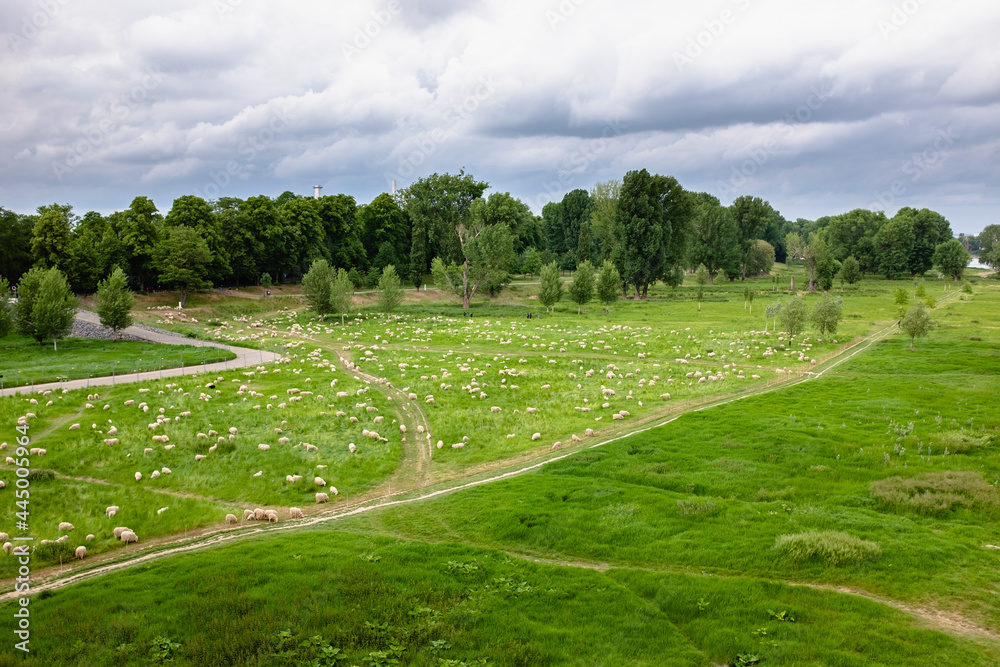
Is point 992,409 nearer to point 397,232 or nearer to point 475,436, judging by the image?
point 475,436

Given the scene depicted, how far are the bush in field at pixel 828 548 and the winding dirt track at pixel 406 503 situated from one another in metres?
1.09

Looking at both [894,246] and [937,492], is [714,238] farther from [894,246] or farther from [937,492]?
[937,492]

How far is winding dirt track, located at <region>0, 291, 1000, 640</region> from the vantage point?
1443 centimetres

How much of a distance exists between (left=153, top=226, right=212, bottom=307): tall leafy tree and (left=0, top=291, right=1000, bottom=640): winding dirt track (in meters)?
50.2

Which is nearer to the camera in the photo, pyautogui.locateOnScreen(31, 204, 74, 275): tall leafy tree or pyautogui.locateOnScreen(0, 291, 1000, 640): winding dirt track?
pyautogui.locateOnScreen(0, 291, 1000, 640): winding dirt track

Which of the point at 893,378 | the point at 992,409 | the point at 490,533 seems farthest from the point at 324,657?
the point at 893,378

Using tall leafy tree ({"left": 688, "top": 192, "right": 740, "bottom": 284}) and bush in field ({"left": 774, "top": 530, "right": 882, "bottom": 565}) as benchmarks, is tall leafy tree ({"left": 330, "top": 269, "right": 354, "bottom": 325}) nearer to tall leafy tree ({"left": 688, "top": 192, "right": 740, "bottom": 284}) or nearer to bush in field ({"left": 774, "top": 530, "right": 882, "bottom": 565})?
bush in field ({"left": 774, "top": 530, "right": 882, "bottom": 565})

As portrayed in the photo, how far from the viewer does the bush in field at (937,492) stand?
19984 millimetres

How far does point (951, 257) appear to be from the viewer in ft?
401

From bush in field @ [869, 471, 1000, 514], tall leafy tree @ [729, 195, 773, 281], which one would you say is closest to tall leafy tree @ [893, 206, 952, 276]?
tall leafy tree @ [729, 195, 773, 281]

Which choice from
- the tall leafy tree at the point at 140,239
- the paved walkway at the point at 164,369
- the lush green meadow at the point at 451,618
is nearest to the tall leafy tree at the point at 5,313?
the paved walkway at the point at 164,369

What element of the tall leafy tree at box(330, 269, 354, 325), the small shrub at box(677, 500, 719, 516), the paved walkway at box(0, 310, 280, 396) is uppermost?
the tall leafy tree at box(330, 269, 354, 325)

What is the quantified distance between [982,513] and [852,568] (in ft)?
22.7

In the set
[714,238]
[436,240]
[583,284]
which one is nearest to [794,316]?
[583,284]
